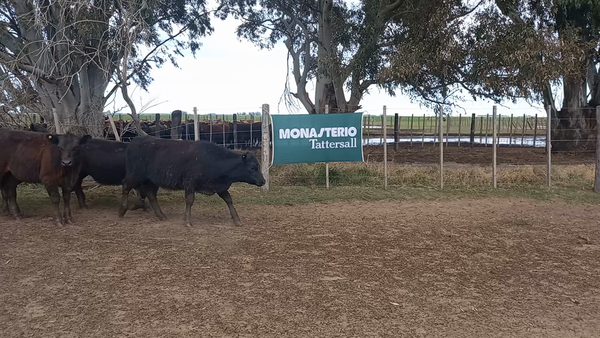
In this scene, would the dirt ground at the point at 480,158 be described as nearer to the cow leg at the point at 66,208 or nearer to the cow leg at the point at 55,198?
the cow leg at the point at 66,208

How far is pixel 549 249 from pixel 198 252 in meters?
4.47

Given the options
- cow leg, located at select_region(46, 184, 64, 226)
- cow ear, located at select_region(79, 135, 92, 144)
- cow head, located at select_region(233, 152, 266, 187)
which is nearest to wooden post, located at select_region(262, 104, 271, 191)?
cow head, located at select_region(233, 152, 266, 187)

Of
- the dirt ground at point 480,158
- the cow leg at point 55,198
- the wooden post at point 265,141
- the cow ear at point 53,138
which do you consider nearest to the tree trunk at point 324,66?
the dirt ground at point 480,158

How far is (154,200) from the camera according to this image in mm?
8031

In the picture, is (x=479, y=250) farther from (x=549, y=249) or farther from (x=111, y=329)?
(x=111, y=329)

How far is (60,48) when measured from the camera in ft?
41.6

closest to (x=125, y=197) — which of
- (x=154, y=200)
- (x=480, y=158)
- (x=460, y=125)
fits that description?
(x=154, y=200)

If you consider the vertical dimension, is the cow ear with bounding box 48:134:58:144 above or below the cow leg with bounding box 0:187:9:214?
above

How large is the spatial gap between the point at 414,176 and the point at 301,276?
23.6 ft

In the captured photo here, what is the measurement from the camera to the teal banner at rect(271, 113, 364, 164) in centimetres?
1050

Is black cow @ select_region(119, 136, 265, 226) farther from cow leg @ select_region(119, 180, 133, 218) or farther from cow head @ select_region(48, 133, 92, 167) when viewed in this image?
cow head @ select_region(48, 133, 92, 167)

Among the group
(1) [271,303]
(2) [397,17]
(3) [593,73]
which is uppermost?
(2) [397,17]

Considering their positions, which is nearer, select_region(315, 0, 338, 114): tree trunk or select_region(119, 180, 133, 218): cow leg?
select_region(119, 180, 133, 218): cow leg

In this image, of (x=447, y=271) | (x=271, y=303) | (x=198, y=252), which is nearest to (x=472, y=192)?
(x=447, y=271)
